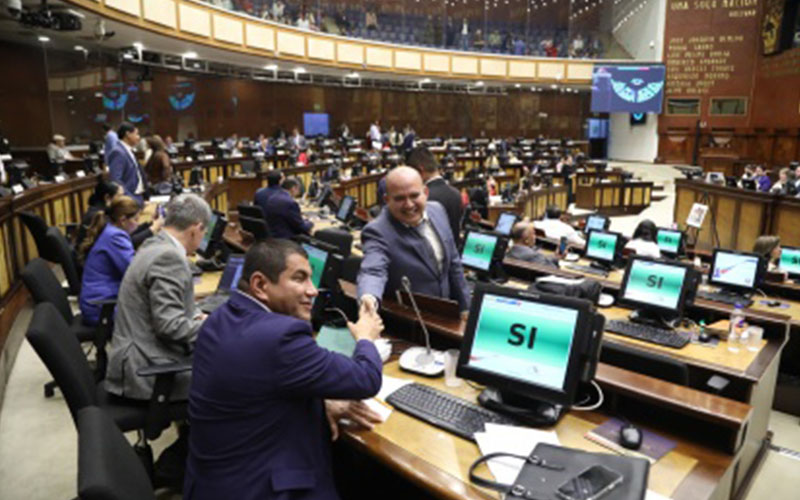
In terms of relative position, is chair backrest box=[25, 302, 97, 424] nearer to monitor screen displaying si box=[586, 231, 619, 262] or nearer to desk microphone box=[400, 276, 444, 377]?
desk microphone box=[400, 276, 444, 377]

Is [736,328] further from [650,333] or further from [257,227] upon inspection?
[257,227]

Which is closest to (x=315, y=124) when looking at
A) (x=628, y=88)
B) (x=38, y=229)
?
(x=628, y=88)

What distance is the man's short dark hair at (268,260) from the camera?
1820 mm

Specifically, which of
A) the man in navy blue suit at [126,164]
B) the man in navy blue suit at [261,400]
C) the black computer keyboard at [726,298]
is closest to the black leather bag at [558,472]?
the man in navy blue suit at [261,400]

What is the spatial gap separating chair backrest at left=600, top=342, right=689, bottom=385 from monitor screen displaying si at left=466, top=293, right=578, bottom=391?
2.51ft

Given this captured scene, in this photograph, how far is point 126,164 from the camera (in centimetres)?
606

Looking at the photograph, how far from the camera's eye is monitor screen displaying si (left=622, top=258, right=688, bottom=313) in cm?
379

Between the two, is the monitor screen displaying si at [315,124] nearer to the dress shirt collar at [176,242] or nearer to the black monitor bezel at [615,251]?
the black monitor bezel at [615,251]

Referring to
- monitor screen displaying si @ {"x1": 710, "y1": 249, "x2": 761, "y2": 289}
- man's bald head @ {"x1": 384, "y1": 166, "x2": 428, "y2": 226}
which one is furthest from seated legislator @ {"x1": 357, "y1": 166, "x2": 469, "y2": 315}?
monitor screen displaying si @ {"x1": 710, "y1": 249, "x2": 761, "y2": 289}

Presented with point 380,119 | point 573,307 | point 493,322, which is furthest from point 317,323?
point 380,119

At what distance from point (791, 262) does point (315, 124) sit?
15.4m

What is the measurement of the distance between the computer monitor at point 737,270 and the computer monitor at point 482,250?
1.84m

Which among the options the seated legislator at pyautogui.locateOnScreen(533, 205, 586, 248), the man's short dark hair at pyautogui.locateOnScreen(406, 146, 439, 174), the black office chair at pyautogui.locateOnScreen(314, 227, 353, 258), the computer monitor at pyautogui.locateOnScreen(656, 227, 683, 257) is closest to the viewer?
the black office chair at pyautogui.locateOnScreen(314, 227, 353, 258)

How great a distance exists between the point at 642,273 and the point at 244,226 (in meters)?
3.48
